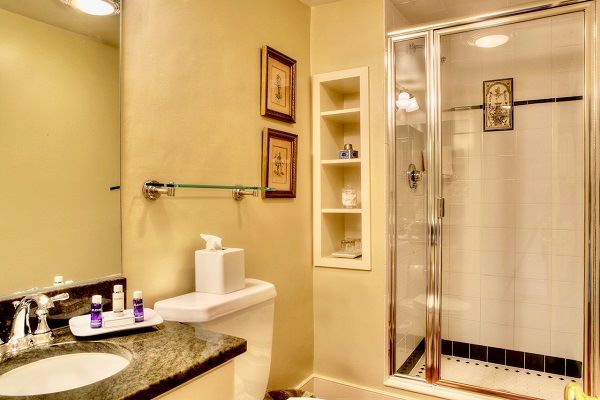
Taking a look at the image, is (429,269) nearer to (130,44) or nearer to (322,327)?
(322,327)

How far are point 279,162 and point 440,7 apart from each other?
59.1 inches

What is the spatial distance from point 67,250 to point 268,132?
1.16 metres

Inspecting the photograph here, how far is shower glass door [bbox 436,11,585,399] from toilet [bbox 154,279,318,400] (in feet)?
4.00

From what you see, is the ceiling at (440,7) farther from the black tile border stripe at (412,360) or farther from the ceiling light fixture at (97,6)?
the black tile border stripe at (412,360)

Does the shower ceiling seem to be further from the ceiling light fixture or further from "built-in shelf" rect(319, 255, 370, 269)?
the ceiling light fixture

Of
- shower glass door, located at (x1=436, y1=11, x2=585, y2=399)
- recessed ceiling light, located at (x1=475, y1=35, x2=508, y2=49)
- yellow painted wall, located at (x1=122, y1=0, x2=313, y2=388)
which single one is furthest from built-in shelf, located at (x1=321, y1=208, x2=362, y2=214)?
recessed ceiling light, located at (x1=475, y1=35, x2=508, y2=49)

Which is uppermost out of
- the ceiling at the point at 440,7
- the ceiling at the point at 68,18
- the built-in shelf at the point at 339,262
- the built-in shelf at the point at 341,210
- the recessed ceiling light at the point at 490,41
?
the ceiling at the point at 440,7

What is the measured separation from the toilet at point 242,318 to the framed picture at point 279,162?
631 mm

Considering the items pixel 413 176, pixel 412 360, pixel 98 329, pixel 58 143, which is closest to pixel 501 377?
pixel 412 360

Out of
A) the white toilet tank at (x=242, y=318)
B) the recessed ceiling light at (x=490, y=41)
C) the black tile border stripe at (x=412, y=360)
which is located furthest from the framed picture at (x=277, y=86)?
the black tile border stripe at (x=412, y=360)

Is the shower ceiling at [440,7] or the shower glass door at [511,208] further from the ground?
the shower ceiling at [440,7]

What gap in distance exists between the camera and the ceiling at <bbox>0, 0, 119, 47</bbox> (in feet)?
3.90

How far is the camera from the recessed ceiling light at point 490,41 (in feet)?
7.90

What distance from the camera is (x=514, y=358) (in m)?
2.79
